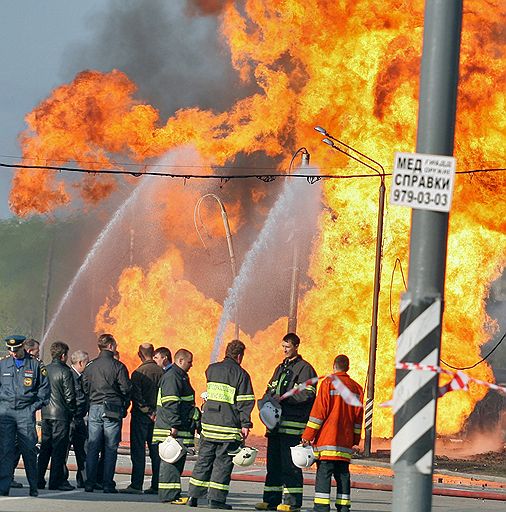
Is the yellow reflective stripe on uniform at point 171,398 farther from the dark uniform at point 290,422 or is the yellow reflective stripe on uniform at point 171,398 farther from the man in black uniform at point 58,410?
the man in black uniform at point 58,410

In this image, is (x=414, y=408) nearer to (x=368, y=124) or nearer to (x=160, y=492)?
(x=160, y=492)

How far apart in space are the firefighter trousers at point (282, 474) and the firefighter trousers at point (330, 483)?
575 millimetres

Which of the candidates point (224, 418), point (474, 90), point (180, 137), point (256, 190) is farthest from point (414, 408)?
point (256, 190)

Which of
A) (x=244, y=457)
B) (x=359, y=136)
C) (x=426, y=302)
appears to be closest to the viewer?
(x=426, y=302)

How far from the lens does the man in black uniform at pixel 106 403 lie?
1633 cm

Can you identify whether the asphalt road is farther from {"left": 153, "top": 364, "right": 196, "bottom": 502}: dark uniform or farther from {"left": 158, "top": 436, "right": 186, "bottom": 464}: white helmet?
{"left": 158, "top": 436, "right": 186, "bottom": 464}: white helmet

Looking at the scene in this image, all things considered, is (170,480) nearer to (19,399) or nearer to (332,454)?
(19,399)

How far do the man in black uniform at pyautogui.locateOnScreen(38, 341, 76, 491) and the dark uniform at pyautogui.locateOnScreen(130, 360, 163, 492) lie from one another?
0.82 metres

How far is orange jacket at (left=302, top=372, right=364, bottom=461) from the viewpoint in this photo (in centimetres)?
1448

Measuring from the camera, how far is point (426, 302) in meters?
9.02

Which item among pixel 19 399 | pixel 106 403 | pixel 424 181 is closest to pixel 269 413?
pixel 106 403

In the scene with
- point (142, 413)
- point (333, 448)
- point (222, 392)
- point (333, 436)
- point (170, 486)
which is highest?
point (222, 392)

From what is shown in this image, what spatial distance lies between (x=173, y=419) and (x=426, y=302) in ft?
22.5

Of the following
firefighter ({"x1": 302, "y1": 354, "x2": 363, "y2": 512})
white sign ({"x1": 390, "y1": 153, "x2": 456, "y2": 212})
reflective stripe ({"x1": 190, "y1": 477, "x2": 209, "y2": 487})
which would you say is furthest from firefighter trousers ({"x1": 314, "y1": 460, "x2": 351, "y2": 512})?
white sign ({"x1": 390, "y1": 153, "x2": 456, "y2": 212})
